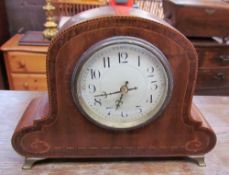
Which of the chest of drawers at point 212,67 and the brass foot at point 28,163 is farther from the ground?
the brass foot at point 28,163

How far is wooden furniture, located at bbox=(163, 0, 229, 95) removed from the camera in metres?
1.42

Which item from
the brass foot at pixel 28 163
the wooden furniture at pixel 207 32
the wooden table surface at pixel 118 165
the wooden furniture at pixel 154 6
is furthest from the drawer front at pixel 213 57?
the brass foot at pixel 28 163

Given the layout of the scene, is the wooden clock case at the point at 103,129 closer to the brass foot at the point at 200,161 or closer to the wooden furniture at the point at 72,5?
the brass foot at the point at 200,161

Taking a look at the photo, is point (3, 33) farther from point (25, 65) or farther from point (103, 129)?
point (103, 129)

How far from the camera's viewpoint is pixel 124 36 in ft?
1.65

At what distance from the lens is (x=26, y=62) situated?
168cm

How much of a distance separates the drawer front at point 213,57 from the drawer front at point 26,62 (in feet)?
3.08

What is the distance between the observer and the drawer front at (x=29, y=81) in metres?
1.72

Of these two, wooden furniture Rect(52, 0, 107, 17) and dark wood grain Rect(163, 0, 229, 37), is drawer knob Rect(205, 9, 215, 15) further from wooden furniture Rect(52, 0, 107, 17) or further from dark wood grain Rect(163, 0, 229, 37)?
wooden furniture Rect(52, 0, 107, 17)

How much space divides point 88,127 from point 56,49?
179 mm

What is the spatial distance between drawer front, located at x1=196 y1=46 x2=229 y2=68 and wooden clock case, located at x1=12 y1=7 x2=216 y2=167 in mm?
962

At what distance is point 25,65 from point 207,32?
1.10 m

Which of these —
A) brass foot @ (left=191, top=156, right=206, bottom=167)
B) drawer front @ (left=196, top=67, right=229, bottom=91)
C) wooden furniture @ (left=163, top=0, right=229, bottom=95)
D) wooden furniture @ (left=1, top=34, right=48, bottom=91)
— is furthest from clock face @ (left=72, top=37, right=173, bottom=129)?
wooden furniture @ (left=1, top=34, right=48, bottom=91)

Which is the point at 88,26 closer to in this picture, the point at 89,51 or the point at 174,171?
the point at 89,51
